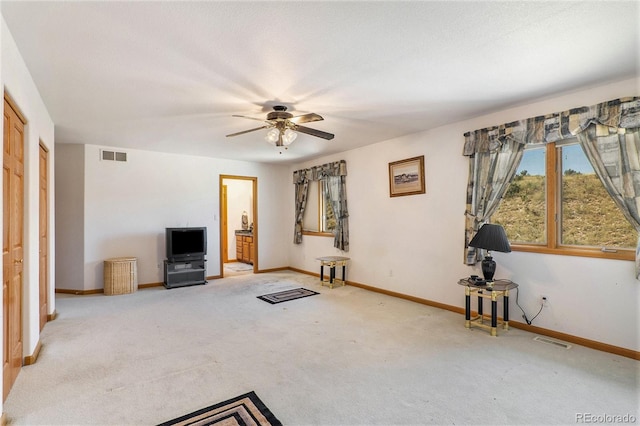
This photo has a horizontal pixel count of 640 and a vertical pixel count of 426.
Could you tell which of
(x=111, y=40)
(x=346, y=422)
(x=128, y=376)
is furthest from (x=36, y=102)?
(x=346, y=422)

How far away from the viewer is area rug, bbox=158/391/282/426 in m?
2.00

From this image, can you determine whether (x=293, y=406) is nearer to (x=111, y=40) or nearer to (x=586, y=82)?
(x=111, y=40)

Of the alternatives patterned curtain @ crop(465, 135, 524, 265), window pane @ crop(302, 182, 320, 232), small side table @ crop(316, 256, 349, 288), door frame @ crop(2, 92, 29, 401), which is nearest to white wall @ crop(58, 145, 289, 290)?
window pane @ crop(302, 182, 320, 232)

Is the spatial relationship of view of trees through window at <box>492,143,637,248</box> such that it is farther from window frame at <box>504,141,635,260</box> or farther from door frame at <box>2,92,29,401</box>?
door frame at <box>2,92,29,401</box>

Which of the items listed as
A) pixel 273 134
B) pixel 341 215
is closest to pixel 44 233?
pixel 273 134

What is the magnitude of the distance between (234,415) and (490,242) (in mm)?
2888

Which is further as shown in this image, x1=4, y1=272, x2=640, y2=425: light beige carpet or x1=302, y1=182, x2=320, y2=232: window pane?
x1=302, y1=182, x2=320, y2=232: window pane

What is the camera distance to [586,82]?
118 inches

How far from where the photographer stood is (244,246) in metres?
8.61

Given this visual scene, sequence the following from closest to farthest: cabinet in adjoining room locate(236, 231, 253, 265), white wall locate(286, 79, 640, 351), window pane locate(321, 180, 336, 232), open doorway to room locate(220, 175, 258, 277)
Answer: white wall locate(286, 79, 640, 351)
window pane locate(321, 180, 336, 232)
cabinet in adjoining room locate(236, 231, 253, 265)
open doorway to room locate(220, 175, 258, 277)

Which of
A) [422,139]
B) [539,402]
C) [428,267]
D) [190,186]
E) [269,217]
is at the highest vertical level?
[422,139]

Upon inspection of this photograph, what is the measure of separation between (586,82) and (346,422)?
3554 millimetres

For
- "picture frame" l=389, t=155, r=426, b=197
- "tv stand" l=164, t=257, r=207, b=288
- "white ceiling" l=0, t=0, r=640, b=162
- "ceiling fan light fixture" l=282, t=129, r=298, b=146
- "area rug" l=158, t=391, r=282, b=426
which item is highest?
"white ceiling" l=0, t=0, r=640, b=162

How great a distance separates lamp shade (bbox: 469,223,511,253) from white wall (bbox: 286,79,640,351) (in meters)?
0.46
